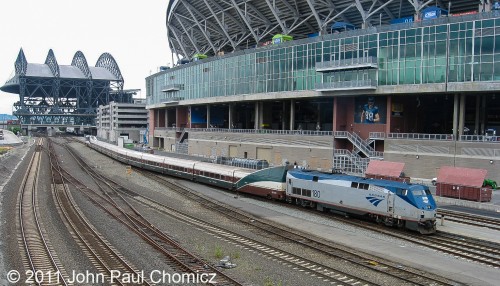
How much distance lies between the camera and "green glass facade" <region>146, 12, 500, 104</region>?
5238 centimetres

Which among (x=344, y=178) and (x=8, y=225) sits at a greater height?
(x=344, y=178)

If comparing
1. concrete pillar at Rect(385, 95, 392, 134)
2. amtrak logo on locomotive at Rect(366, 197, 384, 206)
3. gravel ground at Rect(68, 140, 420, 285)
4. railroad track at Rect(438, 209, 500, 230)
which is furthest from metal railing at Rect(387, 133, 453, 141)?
amtrak logo on locomotive at Rect(366, 197, 384, 206)

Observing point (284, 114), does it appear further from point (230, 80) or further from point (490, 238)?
point (490, 238)

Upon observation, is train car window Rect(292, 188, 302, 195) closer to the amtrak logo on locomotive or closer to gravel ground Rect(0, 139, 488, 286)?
gravel ground Rect(0, 139, 488, 286)

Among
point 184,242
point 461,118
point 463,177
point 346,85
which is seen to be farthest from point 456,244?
point 346,85

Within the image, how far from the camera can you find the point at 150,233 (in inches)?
1053

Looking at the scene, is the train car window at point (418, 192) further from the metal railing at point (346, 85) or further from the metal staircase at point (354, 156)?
the metal railing at point (346, 85)

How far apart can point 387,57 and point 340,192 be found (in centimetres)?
3419

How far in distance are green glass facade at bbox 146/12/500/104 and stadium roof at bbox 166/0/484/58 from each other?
6.10 m

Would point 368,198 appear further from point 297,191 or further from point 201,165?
point 201,165

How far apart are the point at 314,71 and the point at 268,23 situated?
25.8 m

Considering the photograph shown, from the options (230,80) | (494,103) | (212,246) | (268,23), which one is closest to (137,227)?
(212,246)

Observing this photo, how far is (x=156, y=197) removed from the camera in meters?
42.5

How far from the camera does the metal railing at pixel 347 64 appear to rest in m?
61.3
